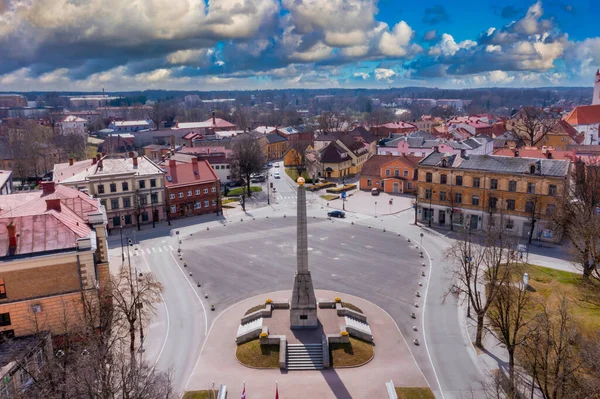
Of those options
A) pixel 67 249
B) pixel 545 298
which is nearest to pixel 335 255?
pixel 545 298

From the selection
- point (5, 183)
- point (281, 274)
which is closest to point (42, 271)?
point (281, 274)

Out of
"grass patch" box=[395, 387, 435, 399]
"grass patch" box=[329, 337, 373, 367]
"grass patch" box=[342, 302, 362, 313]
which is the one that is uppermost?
"grass patch" box=[342, 302, 362, 313]

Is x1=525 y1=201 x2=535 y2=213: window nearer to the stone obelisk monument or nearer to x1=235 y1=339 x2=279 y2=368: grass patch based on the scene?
the stone obelisk monument

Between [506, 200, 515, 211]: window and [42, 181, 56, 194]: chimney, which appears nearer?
[42, 181, 56, 194]: chimney

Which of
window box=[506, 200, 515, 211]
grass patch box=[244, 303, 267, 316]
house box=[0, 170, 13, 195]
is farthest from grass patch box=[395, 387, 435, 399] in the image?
house box=[0, 170, 13, 195]

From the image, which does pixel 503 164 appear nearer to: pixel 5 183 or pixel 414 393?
pixel 414 393

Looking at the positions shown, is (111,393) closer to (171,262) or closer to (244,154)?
(171,262)

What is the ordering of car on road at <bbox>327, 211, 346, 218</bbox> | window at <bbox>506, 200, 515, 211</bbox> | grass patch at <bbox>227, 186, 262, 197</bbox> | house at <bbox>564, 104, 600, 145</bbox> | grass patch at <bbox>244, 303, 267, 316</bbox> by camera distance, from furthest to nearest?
house at <bbox>564, 104, 600, 145</bbox> → grass patch at <bbox>227, 186, 262, 197</bbox> → car on road at <bbox>327, 211, 346, 218</bbox> → window at <bbox>506, 200, 515, 211</bbox> → grass patch at <bbox>244, 303, 267, 316</bbox>
